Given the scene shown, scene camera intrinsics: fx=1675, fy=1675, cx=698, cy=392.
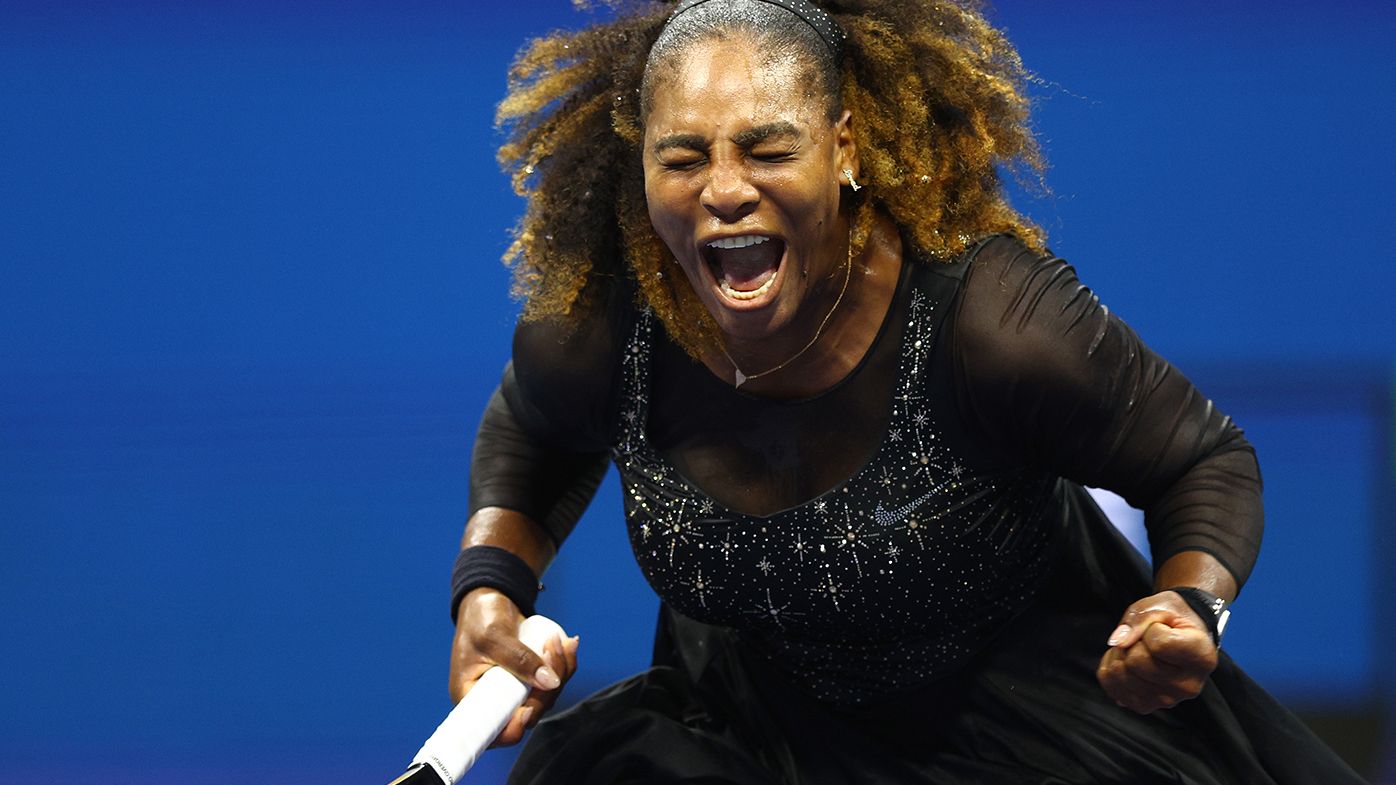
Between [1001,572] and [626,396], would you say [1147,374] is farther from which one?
[626,396]

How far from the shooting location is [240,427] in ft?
9.01

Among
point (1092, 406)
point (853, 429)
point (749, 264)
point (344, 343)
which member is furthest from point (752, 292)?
point (344, 343)

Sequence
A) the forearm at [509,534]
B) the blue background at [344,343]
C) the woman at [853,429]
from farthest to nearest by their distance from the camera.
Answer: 1. the blue background at [344,343]
2. the forearm at [509,534]
3. the woman at [853,429]

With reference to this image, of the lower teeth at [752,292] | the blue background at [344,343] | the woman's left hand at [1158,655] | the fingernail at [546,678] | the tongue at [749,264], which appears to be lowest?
the woman's left hand at [1158,655]

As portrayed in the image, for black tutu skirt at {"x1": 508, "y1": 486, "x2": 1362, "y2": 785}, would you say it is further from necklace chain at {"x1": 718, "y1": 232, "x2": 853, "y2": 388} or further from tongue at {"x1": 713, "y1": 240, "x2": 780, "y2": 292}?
tongue at {"x1": 713, "y1": 240, "x2": 780, "y2": 292}

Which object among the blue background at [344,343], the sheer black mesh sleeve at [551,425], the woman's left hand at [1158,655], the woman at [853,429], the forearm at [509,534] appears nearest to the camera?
the woman's left hand at [1158,655]

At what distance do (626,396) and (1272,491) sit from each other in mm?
1606

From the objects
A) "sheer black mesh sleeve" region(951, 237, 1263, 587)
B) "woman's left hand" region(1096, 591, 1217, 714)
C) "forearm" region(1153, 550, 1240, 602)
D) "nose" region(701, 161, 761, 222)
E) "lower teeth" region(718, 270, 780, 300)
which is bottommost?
"woman's left hand" region(1096, 591, 1217, 714)

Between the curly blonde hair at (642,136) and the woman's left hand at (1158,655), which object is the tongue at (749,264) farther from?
the woman's left hand at (1158,655)

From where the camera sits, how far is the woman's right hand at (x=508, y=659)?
1.38m

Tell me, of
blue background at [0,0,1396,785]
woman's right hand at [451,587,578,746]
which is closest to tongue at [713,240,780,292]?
woman's right hand at [451,587,578,746]

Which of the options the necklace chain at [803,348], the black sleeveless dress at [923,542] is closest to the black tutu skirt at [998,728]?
the black sleeveless dress at [923,542]

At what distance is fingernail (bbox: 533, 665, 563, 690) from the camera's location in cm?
138

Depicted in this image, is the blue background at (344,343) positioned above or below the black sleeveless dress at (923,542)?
above
